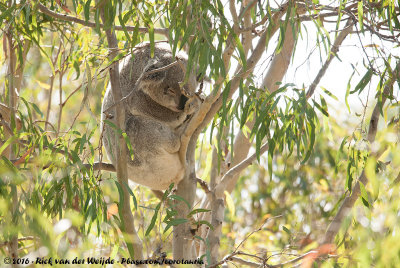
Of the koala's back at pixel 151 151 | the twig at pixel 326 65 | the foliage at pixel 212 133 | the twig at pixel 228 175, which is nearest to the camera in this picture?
the foliage at pixel 212 133

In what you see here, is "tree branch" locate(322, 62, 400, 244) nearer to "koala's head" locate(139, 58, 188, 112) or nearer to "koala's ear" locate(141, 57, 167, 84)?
"koala's head" locate(139, 58, 188, 112)

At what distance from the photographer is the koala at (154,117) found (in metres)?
3.17

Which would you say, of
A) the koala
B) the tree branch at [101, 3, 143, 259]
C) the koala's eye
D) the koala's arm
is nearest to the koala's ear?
the koala

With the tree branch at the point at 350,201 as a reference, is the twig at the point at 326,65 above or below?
above

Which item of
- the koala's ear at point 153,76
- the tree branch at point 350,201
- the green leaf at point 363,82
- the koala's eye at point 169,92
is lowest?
the tree branch at point 350,201

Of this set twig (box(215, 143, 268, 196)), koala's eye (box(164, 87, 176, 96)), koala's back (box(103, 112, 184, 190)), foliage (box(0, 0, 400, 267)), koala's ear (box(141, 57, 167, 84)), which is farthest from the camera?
koala's eye (box(164, 87, 176, 96))

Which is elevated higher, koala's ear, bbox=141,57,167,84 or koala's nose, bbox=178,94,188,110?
koala's ear, bbox=141,57,167,84

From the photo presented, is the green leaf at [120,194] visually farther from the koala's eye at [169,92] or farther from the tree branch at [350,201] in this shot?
the koala's eye at [169,92]

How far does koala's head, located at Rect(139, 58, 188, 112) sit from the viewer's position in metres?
3.36

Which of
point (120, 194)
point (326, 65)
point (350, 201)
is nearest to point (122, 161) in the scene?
point (120, 194)

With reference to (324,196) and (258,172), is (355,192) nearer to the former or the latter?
(324,196)

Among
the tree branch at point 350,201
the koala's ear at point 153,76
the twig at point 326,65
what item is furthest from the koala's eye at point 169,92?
the tree branch at point 350,201

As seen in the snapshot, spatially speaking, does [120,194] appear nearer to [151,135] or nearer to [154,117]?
[151,135]

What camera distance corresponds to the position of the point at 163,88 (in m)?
3.50
